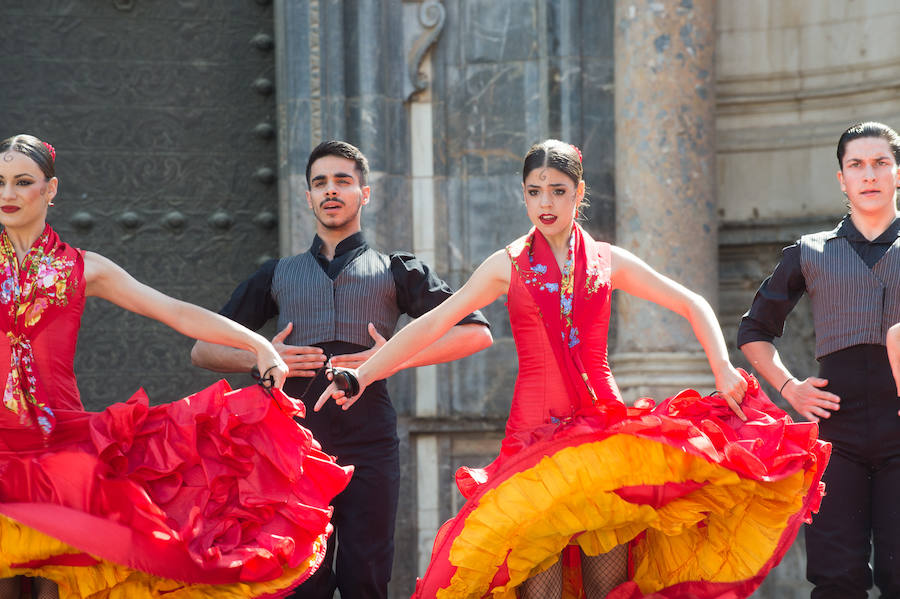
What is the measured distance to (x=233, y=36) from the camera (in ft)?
24.5

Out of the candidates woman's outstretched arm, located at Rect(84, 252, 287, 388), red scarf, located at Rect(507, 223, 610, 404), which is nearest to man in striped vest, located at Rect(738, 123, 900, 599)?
red scarf, located at Rect(507, 223, 610, 404)

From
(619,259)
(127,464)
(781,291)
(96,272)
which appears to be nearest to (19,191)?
(96,272)

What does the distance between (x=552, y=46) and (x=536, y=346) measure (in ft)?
9.57

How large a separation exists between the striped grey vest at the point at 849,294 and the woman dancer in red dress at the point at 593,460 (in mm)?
516

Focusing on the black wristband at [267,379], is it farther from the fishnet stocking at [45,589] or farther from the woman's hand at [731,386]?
the woman's hand at [731,386]

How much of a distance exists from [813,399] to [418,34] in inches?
130

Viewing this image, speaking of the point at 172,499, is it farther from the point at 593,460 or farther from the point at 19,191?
the point at 593,460

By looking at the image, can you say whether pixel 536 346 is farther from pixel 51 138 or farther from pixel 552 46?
pixel 51 138

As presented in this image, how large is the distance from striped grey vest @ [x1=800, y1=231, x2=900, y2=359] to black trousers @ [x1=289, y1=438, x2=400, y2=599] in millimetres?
1773

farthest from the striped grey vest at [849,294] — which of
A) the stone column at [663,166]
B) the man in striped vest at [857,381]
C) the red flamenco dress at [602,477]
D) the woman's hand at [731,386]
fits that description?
the stone column at [663,166]

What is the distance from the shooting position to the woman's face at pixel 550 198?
4.66 metres

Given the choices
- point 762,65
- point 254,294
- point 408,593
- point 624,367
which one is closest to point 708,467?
point 254,294

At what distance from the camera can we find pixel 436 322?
15.5ft

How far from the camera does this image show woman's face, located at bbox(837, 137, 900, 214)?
16.2 ft
